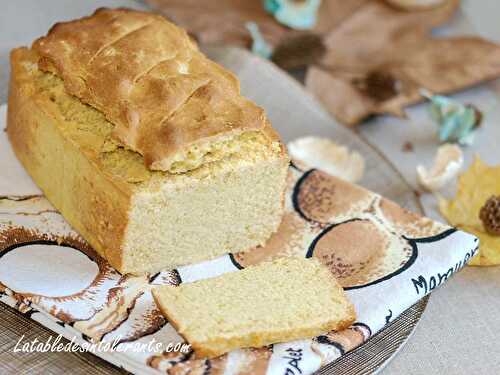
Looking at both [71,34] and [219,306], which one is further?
[71,34]

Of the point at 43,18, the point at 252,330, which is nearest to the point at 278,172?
the point at 252,330

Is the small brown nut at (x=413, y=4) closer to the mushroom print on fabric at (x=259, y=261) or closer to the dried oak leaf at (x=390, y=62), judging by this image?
the dried oak leaf at (x=390, y=62)

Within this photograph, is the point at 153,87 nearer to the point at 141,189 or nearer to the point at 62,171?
the point at 141,189

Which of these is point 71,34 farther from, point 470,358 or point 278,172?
point 470,358

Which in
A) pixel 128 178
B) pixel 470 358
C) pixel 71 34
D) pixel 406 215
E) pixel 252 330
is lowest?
pixel 470 358

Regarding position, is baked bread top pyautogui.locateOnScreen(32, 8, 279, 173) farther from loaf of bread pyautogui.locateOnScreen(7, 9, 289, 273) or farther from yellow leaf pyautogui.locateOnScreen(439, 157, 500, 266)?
yellow leaf pyautogui.locateOnScreen(439, 157, 500, 266)

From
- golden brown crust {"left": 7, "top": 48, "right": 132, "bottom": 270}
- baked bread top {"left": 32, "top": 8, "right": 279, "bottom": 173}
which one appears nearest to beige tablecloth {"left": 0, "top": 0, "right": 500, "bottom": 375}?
golden brown crust {"left": 7, "top": 48, "right": 132, "bottom": 270}

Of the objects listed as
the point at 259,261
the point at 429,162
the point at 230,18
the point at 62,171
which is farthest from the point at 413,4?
the point at 62,171
